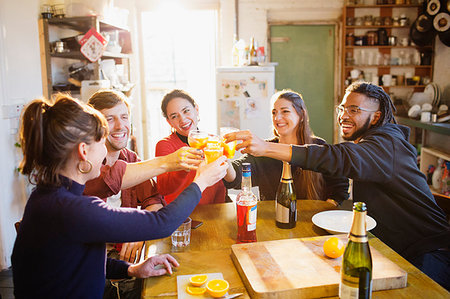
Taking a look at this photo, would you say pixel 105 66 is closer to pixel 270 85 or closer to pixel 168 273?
pixel 270 85

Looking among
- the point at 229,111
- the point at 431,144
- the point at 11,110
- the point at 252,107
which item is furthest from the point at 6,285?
the point at 431,144

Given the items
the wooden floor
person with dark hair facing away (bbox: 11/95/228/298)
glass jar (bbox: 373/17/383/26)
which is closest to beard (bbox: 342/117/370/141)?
person with dark hair facing away (bbox: 11/95/228/298)

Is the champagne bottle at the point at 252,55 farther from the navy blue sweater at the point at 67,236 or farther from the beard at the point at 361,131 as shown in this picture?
the navy blue sweater at the point at 67,236

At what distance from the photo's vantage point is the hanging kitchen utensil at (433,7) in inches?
183

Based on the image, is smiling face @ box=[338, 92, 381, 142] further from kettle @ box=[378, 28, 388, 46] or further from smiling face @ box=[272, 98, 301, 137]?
kettle @ box=[378, 28, 388, 46]

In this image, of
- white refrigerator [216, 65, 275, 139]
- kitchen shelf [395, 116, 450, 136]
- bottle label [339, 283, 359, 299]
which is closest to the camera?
bottle label [339, 283, 359, 299]

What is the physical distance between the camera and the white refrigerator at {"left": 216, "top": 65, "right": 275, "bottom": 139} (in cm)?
433

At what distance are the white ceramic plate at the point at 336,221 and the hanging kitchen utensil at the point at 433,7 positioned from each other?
4.18 meters

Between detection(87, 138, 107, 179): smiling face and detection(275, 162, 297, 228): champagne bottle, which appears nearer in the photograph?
detection(87, 138, 107, 179): smiling face

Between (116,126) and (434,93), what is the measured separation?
14.6 ft

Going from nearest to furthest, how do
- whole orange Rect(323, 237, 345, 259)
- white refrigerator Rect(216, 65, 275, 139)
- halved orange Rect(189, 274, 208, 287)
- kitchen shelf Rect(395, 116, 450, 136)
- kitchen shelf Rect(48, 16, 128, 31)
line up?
halved orange Rect(189, 274, 208, 287)
whole orange Rect(323, 237, 345, 259)
kitchen shelf Rect(48, 16, 128, 31)
kitchen shelf Rect(395, 116, 450, 136)
white refrigerator Rect(216, 65, 275, 139)

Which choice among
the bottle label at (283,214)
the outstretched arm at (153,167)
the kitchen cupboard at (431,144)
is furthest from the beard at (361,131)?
the kitchen cupboard at (431,144)

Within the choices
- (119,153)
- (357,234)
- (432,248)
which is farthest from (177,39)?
(357,234)

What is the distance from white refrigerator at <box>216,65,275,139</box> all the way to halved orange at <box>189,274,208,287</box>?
11.0 ft
